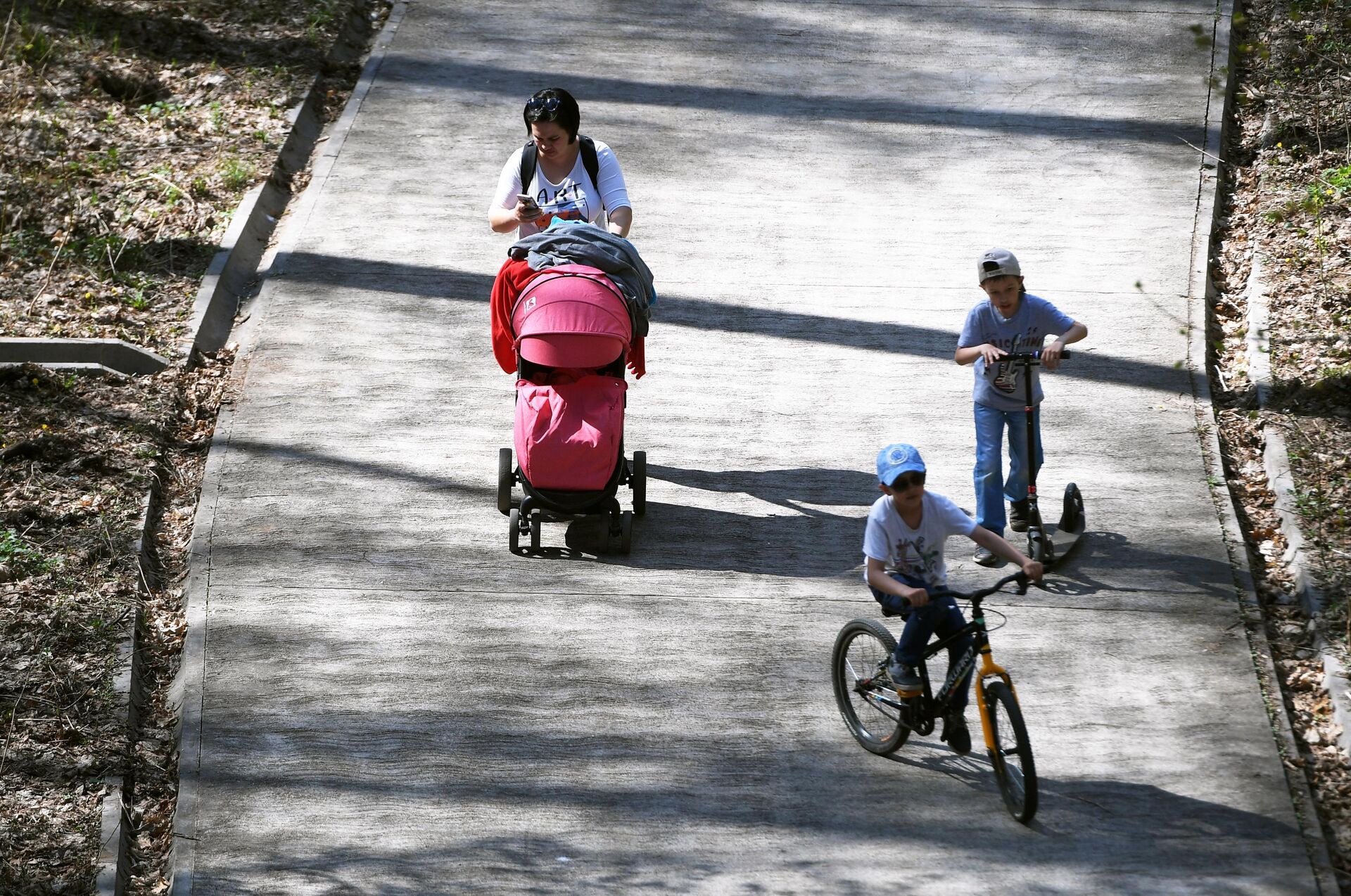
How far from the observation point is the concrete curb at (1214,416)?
17.8 feet

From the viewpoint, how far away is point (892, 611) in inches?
217

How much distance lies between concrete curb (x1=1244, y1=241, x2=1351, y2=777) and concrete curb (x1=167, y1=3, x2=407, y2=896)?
4852 mm

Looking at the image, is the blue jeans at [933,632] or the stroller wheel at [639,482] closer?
the blue jeans at [933,632]

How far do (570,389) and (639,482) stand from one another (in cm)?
71

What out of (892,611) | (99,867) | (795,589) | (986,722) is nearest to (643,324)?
(795,589)

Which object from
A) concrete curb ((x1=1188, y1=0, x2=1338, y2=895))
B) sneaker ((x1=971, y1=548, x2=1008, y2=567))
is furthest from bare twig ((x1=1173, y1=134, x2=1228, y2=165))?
sneaker ((x1=971, y1=548, x2=1008, y2=567))

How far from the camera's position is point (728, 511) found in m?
7.55

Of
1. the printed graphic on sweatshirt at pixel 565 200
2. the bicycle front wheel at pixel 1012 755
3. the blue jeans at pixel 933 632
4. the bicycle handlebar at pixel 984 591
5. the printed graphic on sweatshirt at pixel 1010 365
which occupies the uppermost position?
the printed graphic on sweatshirt at pixel 565 200

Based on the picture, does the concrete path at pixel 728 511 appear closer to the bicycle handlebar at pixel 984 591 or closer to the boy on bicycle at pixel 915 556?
the boy on bicycle at pixel 915 556

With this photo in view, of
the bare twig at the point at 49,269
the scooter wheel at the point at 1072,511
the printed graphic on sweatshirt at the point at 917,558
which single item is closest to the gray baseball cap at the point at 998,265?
the scooter wheel at the point at 1072,511

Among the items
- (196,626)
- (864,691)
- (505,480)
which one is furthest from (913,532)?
(196,626)

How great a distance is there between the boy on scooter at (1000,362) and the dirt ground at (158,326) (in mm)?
1397

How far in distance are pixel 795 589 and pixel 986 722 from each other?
1.73 m

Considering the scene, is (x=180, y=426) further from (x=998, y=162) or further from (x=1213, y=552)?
(x=998, y=162)
